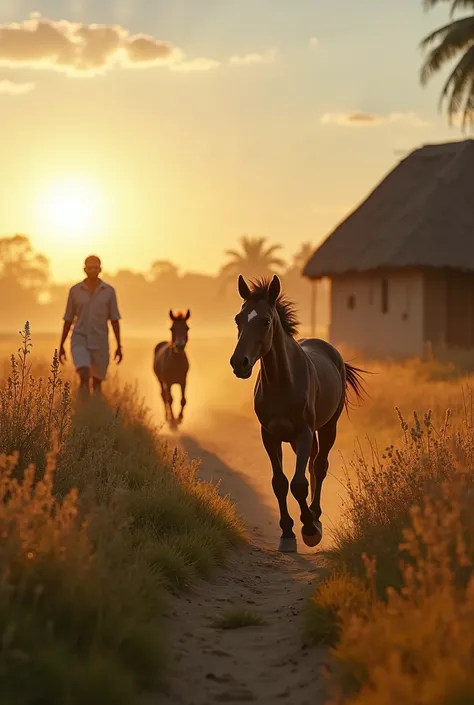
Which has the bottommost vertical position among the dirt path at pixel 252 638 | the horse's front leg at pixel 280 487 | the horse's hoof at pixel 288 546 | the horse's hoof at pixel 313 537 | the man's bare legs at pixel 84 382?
the dirt path at pixel 252 638

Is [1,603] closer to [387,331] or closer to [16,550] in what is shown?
[16,550]

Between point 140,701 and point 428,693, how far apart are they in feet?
4.59

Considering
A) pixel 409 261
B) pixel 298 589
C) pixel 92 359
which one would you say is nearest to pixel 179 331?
pixel 92 359

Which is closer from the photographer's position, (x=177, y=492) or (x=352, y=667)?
(x=352, y=667)

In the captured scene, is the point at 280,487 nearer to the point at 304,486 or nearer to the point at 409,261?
the point at 304,486

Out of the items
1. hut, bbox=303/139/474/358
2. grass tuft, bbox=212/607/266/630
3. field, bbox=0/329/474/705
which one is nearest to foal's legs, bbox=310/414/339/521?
field, bbox=0/329/474/705

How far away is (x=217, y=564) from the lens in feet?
23.6

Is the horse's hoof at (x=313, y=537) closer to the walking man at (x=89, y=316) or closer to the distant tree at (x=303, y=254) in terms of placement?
the walking man at (x=89, y=316)

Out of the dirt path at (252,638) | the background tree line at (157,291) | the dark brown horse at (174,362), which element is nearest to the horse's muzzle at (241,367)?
the dirt path at (252,638)

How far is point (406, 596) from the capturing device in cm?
488

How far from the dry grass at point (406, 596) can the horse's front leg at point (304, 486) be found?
83cm

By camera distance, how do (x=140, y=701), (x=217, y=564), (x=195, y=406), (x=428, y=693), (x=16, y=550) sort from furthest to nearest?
(x=195, y=406) < (x=217, y=564) < (x=16, y=550) < (x=140, y=701) < (x=428, y=693)

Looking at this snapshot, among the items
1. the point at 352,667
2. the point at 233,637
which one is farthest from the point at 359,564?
the point at 352,667

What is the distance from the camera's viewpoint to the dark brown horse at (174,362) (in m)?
16.7
